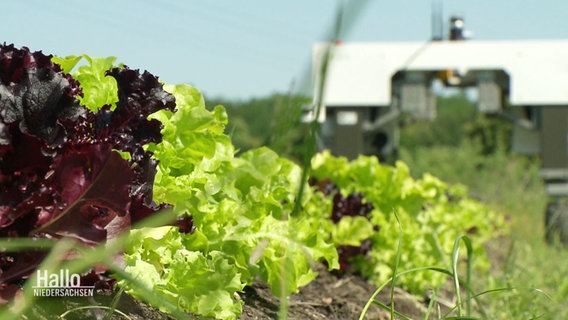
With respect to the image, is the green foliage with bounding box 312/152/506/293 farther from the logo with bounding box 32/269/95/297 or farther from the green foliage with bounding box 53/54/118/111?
the logo with bounding box 32/269/95/297

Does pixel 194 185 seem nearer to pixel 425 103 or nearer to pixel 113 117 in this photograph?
pixel 113 117

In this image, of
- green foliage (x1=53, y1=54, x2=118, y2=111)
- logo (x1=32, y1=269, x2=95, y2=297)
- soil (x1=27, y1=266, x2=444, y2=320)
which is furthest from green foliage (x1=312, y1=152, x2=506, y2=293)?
logo (x1=32, y1=269, x2=95, y2=297)

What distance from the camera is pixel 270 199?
9.88ft

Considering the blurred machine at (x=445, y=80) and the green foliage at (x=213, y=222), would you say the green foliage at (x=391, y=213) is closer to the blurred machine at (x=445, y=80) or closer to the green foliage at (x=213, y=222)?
the green foliage at (x=213, y=222)

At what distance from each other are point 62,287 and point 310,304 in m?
1.54

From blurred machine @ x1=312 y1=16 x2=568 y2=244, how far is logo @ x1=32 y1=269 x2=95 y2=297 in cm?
926

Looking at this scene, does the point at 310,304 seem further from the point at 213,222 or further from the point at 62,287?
the point at 62,287

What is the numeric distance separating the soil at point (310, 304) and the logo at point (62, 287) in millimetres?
38

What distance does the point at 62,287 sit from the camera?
2129 mm

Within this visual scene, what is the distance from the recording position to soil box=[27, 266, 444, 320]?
2.24 m

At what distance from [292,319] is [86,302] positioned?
1.01m

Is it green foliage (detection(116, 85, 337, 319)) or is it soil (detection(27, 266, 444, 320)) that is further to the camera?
green foliage (detection(116, 85, 337, 319))

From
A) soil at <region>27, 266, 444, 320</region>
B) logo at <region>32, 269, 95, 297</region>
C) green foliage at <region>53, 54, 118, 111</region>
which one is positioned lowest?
soil at <region>27, 266, 444, 320</region>

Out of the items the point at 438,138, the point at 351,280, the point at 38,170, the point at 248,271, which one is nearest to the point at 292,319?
the point at 248,271
